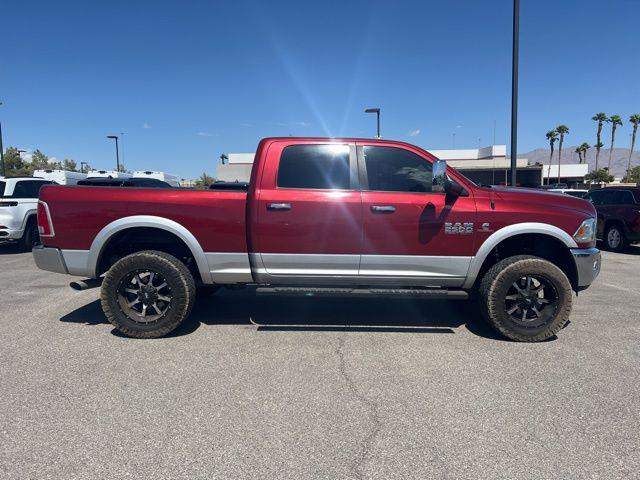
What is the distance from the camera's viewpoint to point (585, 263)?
4.60 meters

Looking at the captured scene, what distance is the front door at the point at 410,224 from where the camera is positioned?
181 inches

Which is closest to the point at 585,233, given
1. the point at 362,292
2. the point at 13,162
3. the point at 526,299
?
the point at 526,299

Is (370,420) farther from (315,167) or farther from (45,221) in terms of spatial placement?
(45,221)

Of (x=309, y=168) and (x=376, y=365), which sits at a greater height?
(x=309, y=168)

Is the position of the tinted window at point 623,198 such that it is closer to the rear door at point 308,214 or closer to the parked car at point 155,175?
the rear door at point 308,214

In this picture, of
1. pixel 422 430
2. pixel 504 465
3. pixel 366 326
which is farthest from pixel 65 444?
pixel 366 326

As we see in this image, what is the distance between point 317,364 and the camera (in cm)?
399

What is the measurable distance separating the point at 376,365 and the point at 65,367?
9.04 feet

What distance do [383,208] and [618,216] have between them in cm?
942

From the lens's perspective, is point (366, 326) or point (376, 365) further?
point (366, 326)

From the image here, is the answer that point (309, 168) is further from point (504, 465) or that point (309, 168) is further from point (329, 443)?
point (504, 465)

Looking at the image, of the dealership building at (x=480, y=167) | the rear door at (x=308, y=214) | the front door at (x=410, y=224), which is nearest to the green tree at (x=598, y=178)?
the dealership building at (x=480, y=167)

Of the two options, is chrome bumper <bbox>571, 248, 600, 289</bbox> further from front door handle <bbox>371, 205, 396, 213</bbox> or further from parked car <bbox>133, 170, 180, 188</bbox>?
parked car <bbox>133, 170, 180, 188</bbox>

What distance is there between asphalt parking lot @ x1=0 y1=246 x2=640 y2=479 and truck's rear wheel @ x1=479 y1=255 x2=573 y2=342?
0.62 feet
